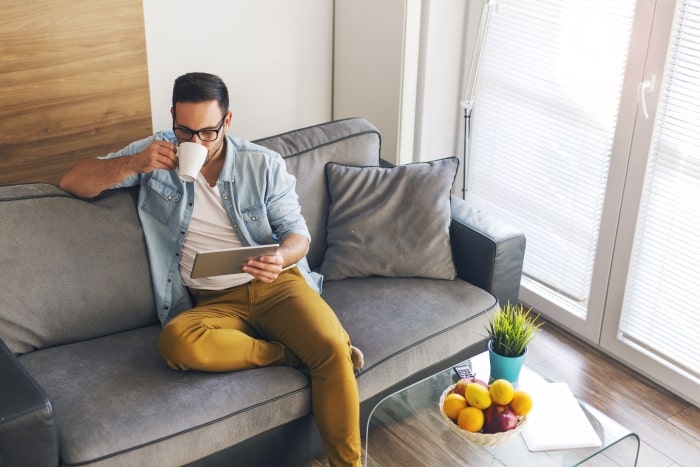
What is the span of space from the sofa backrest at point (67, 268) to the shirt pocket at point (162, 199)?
7 centimetres

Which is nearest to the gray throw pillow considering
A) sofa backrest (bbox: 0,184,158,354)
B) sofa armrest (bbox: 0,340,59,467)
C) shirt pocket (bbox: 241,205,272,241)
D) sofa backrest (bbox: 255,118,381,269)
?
sofa backrest (bbox: 255,118,381,269)

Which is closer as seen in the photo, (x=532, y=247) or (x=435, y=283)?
(x=435, y=283)

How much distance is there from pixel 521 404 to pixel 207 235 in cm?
109

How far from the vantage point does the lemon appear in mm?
2061

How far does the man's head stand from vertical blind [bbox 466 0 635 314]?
1362mm

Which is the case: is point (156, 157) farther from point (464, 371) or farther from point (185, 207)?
point (464, 371)

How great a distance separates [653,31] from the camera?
2.72 m

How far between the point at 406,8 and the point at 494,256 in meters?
1.17

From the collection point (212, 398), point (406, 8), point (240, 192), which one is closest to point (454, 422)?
point (212, 398)

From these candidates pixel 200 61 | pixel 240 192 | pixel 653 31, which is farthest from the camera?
pixel 200 61

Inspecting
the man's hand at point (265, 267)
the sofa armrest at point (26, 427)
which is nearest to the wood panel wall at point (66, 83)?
the man's hand at point (265, 267)

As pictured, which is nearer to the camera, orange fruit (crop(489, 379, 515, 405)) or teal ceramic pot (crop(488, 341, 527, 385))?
orange fruit (crop(489, 379, 515, 405))

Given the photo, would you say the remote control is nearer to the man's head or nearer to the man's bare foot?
the man's bare foot

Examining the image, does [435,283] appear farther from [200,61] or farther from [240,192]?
[200,61]
